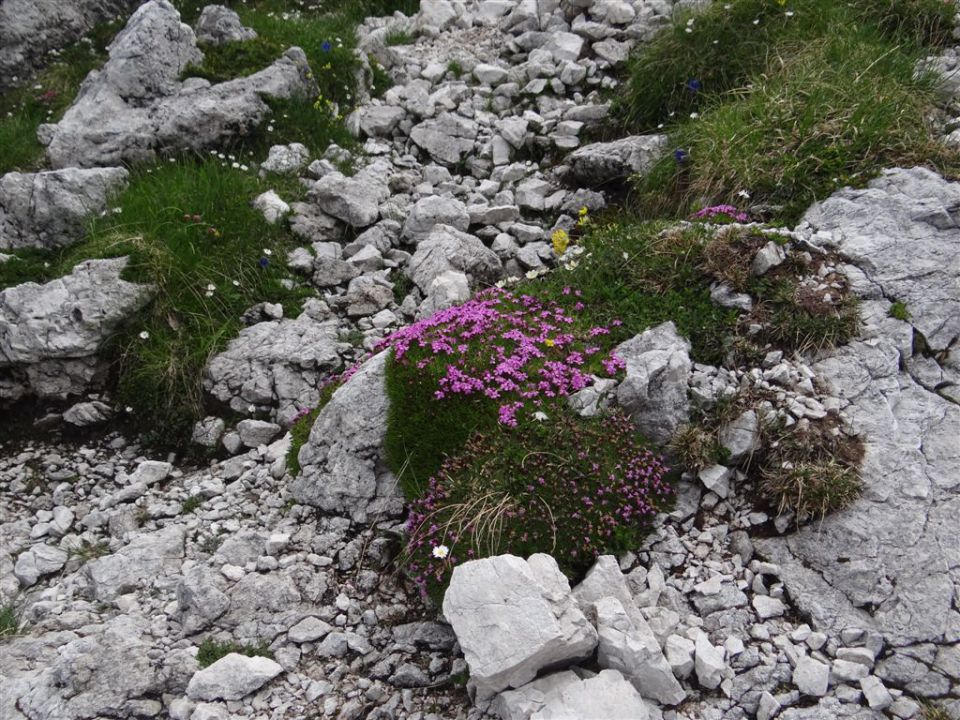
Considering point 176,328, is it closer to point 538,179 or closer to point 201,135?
point 201,135

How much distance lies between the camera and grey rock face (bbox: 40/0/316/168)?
31.9 ft

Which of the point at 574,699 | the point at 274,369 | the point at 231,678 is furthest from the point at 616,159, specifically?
the point at 231,678

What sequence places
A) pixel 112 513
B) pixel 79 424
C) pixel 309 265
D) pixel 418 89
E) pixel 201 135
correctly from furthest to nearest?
pixel 418 89, pixel 201 135, pixel 309 265, pixel 79 424, pixel 112 513

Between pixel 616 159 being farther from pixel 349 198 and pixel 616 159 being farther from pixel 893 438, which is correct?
pixel 893 438

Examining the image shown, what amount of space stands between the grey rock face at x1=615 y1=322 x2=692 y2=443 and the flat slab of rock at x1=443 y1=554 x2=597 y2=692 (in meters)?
1.64

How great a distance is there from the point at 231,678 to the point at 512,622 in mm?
1873

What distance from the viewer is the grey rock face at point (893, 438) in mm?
4684

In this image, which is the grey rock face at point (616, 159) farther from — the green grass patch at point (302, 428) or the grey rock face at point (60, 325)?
the grey rock face at point (60, 325)

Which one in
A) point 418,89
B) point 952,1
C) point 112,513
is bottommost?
point 112,513

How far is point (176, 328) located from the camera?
768 cm

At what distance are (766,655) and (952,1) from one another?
897 cm

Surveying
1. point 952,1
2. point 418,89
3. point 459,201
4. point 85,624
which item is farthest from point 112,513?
point 952,1

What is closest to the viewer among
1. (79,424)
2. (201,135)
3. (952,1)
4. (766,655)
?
(766,655)

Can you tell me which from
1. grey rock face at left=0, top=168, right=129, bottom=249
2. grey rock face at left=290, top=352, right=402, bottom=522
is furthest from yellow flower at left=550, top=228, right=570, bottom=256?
grey rock face at left=0, top=168, right=129, bottom=249
